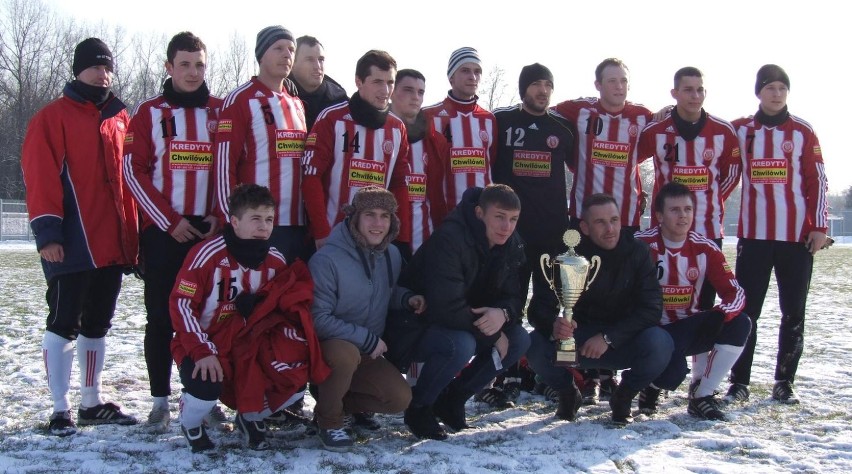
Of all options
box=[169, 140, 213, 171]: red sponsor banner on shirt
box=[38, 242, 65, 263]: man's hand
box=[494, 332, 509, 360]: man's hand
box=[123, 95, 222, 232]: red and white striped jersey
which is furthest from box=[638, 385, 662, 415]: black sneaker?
box=[38, 242, 65, 263]: man's hand

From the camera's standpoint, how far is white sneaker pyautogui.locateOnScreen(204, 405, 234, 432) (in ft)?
12.5

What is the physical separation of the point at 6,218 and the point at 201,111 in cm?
2463

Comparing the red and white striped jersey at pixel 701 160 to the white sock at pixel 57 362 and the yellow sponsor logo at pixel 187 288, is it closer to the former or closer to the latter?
the yellow sponsor logo at pixel 187 288

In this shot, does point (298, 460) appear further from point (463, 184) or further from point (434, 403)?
point (463, 184)

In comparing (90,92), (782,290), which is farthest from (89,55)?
(782,290)

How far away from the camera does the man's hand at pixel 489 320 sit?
12.5ft

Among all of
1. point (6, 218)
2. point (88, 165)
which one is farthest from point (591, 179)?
point (6, 218)

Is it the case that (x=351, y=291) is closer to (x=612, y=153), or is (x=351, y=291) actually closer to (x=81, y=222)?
(x=81, y=222)

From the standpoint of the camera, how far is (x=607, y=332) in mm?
4059

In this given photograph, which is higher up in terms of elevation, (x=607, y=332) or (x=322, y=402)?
(x=607, y=332)

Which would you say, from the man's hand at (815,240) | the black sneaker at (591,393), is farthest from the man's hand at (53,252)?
the man's hand at (815,240)

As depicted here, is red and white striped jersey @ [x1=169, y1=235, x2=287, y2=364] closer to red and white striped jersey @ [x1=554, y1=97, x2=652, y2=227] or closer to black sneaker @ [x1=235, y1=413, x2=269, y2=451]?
black sneaker @ [x1=235, y1=413, x2=269, y2=451]

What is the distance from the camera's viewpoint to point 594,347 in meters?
4.04

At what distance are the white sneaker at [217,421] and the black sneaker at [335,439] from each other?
22.4 inches
